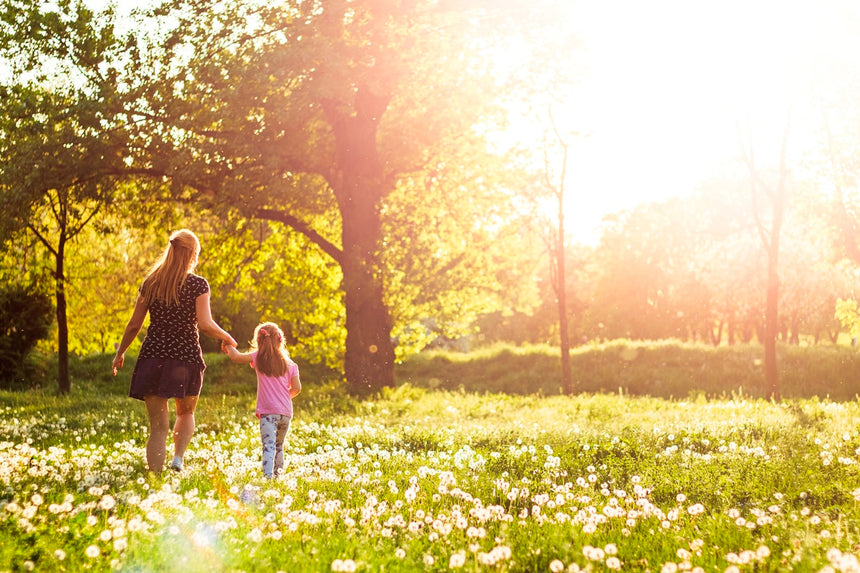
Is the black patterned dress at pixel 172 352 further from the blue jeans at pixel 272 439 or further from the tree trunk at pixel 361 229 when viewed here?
the tree trunk at pixel 361 229

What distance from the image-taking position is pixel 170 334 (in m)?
7.35

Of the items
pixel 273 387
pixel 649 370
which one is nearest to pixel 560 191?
pixel 649 370

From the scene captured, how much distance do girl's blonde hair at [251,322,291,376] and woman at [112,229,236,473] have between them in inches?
41.4

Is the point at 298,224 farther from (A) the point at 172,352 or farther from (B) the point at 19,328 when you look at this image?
(B) the point at 19,328

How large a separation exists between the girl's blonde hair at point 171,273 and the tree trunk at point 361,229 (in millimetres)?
12253

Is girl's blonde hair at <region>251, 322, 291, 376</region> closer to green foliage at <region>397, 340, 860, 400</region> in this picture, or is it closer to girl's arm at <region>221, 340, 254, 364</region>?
girl's arm at <region>221, 340, 254, 364</region>

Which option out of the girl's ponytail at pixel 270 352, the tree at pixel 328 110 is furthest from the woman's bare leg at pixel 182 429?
the tree at pixel 328 110

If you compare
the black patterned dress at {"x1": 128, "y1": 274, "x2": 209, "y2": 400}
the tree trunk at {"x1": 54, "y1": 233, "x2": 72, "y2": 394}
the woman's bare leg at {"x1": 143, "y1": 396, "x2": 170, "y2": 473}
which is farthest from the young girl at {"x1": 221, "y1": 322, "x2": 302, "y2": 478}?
the tree trunk at {"x1": 54, "y1": 233, "x2": 72, "y2": 394}

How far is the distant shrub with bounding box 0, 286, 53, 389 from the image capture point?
30078 mm

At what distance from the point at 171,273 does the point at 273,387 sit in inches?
70.5

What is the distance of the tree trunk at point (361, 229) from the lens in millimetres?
19953

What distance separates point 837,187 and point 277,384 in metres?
24.2

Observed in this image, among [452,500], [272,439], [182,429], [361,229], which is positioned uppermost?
[361,229]

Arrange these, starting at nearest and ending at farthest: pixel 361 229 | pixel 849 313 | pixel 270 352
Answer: pixel 270 352 < pixel 361 229 < pixel 849 313
